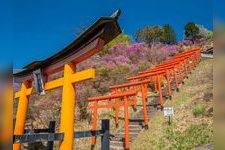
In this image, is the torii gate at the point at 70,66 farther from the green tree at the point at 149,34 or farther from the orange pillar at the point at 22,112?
the green tree at the point at 149,34

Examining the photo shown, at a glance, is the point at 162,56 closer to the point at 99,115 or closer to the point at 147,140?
the point at 99,115

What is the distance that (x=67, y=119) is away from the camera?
3629 millimetres

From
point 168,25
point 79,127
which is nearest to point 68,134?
point 79,127

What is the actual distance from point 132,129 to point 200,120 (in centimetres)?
194

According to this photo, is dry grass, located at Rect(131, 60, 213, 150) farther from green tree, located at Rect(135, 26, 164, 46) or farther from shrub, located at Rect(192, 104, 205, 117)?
green tree, located at Rect(135, 26, 164, 46)

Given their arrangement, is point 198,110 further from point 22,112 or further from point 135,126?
point 22,112

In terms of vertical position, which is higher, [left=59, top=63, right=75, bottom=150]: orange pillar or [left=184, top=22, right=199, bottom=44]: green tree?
[left=184, top=22, right=199, bottom=44]: green tree

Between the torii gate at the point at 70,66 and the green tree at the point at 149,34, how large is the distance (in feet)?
76.3

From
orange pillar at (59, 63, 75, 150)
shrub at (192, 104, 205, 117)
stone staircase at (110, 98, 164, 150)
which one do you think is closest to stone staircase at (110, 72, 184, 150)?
stone staircase at (110, 98, 164, 150)

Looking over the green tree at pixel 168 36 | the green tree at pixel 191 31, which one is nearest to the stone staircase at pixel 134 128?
the green tree at pixel 168 36

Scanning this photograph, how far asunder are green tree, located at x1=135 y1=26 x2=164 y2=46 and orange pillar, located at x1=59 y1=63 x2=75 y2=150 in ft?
78.5

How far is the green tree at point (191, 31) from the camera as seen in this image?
29594 mm

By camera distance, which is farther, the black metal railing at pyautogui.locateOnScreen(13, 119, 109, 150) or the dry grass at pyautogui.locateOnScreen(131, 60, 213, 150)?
the dry grass at pyautogui.locateOnScreen(131, 60, 213, 150)

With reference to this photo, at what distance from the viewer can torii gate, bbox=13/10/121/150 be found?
10.5ft
